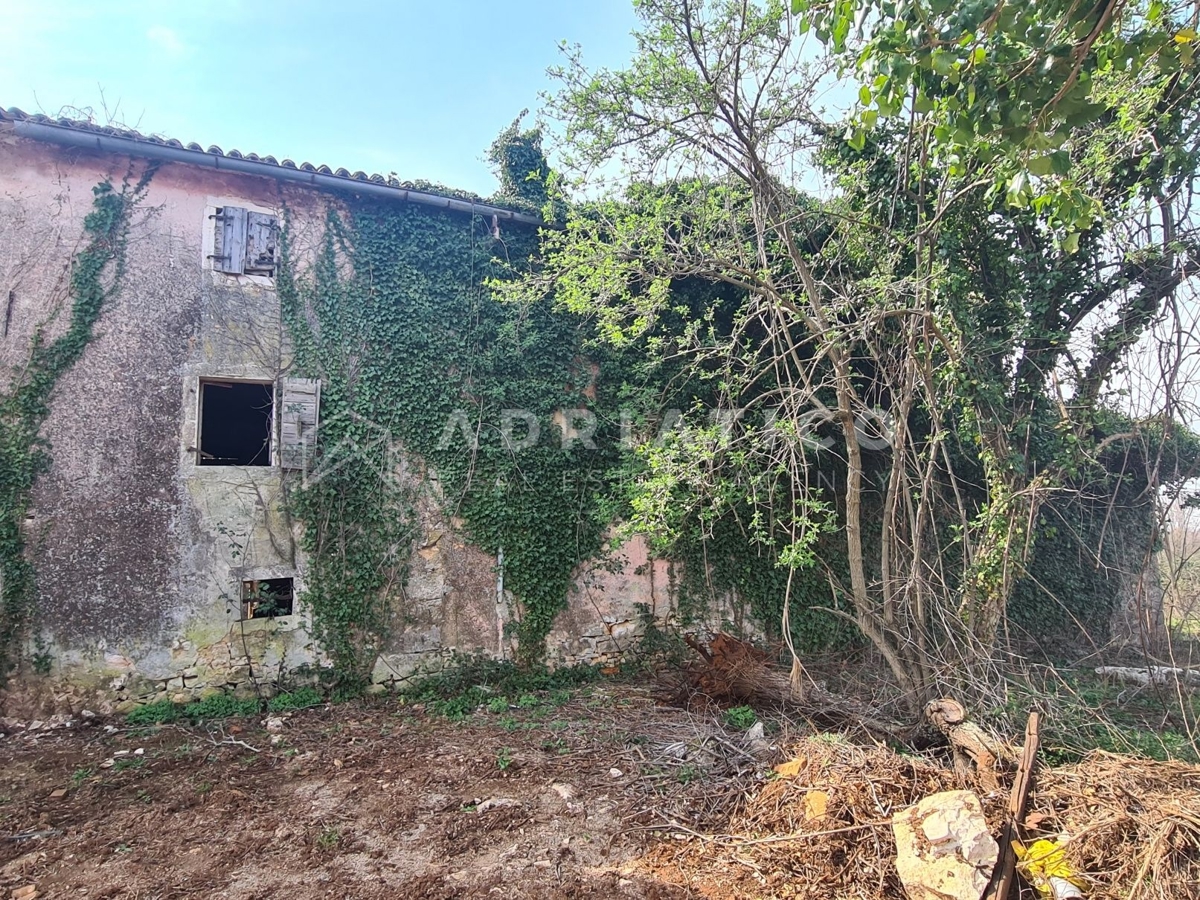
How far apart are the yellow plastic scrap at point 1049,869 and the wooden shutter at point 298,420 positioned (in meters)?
6.55

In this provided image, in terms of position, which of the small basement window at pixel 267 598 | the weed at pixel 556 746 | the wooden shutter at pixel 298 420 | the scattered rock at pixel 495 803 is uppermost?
the wooden shutter at pixel 298 420

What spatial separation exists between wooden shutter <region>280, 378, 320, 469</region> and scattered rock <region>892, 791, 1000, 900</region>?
6031 millimetres

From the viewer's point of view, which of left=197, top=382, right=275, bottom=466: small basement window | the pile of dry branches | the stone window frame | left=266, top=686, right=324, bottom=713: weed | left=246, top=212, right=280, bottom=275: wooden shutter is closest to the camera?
the pile of dry branches

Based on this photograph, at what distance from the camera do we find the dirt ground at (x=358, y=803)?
3379 mm

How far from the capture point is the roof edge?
5680 mm

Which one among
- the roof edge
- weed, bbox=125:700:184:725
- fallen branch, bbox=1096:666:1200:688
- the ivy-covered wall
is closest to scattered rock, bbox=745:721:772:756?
the ivy-covered wall

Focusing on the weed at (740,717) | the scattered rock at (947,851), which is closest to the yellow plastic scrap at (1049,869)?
the scattered rock at (947,851)

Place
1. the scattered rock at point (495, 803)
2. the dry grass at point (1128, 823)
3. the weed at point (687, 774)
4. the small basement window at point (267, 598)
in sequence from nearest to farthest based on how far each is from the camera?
the dry grass at point (1128, 823) < the scattered rock at point (495, 803) < the weed at point (687, 774) < the small basement window at point (267, 598)

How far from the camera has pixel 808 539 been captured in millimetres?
5148

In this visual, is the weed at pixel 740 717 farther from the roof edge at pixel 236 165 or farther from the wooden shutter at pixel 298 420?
the roof edge at pixel 236 165

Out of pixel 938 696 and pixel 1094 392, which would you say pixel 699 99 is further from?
pixel 938 696

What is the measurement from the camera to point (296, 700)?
19.8ft

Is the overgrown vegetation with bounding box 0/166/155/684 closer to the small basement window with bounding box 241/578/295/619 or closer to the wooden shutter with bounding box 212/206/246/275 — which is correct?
the wooden shutter with bounding box 212/206/246/275

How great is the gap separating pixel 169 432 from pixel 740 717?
6.20 m
